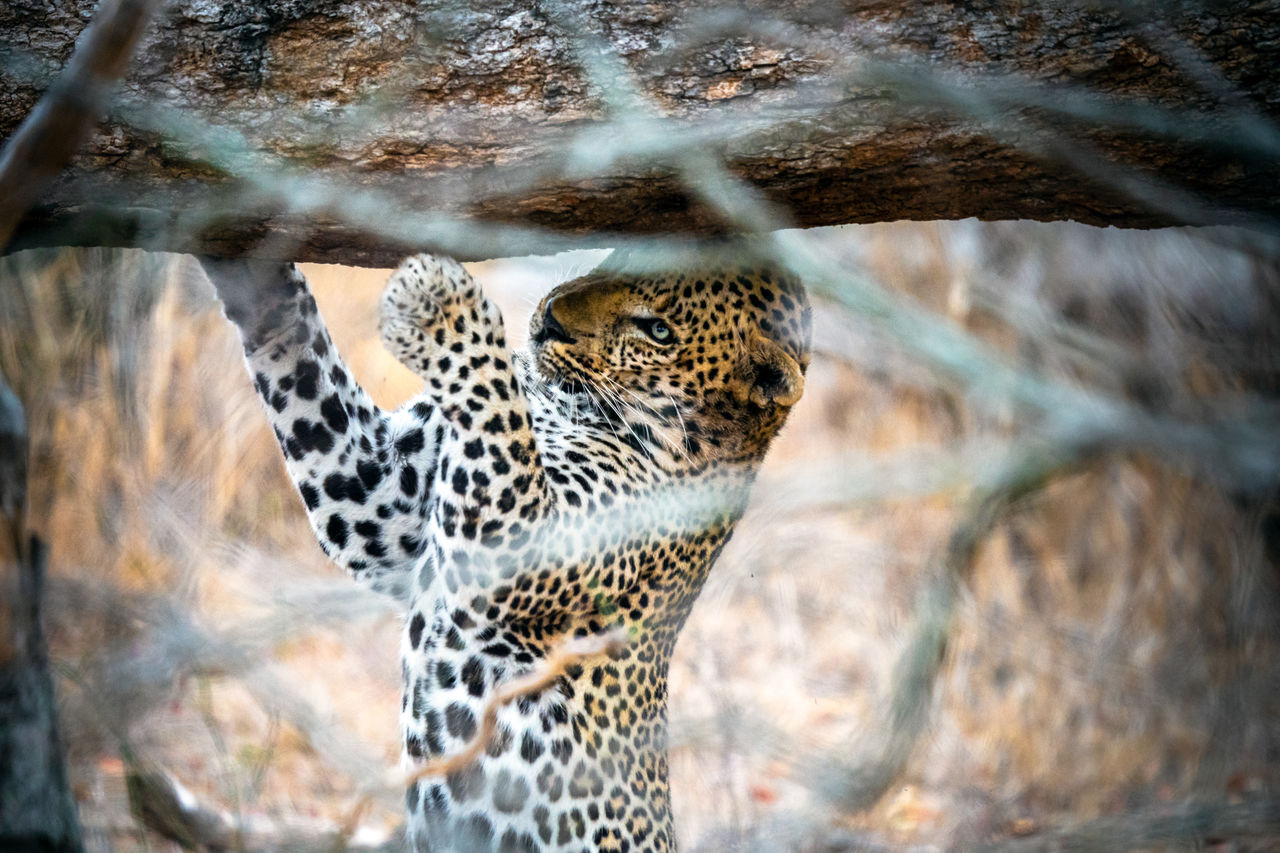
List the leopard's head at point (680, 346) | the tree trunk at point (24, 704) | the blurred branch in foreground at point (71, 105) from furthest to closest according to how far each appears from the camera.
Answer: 1. the leopard's head at point (680, 346)
2. the tree trunk at point (24, 704)
3. the blurred branch in foreground at point (71, 105)

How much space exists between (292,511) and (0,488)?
603 cm

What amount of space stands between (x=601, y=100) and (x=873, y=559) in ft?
19.7

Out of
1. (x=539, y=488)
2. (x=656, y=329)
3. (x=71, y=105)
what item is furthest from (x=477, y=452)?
(x=71, y=105)

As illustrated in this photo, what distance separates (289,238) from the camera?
3.59 m

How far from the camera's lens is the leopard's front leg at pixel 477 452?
4.32 metres

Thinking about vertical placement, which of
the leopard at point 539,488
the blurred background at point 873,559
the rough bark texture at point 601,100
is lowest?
the blurred background at point 873,559

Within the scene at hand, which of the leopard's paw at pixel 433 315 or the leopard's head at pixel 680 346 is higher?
the leopard's paw at pixel 433 315

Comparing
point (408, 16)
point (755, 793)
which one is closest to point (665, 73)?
point (408, 16)

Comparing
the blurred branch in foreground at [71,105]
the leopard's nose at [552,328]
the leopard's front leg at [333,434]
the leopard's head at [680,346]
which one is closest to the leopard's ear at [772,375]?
the leopard's head at [680,346]

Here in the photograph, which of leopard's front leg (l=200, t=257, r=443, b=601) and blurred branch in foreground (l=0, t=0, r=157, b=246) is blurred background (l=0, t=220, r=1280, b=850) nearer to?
leopard's front leg (l=200, t=257, r=443, b=601)

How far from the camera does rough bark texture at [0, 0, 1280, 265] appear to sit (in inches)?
127

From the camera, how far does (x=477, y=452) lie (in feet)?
14.3

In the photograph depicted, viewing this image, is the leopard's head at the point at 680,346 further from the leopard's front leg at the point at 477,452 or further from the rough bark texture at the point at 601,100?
the rough bark texture at the point at 601,100

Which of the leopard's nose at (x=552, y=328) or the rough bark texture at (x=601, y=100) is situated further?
the leopard's nose at (x=552, y=328)
